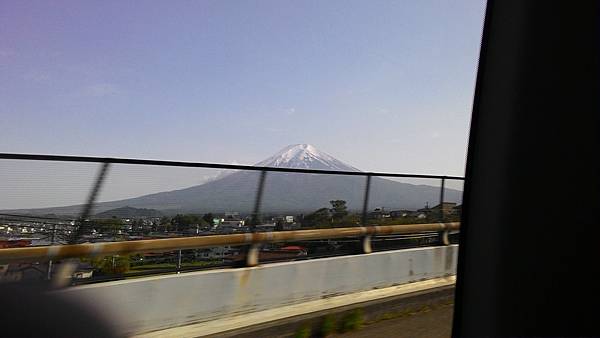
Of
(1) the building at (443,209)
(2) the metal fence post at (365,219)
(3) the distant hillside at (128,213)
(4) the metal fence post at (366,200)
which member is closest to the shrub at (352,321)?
(2) the metal fence post at (365,219)

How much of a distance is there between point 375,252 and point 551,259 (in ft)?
15.9

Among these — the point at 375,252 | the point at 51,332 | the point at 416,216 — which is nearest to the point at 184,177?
the point at 51,332

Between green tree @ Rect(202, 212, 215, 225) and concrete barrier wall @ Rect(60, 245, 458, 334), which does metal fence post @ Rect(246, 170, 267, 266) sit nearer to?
concrete barrier wall @ Rect(60, 245, 458, 334)

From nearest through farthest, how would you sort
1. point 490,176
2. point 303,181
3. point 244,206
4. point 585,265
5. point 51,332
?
point 585,265 → point 490,176 → point 51,332 → point 244,206 → point 303,181

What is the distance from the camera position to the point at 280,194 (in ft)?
20.3

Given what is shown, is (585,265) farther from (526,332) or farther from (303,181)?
(303,181)

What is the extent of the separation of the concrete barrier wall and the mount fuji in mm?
757

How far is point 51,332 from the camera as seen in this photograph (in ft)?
11.7

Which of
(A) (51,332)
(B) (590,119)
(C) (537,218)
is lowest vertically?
(A) (51,332)

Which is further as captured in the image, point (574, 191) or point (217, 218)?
point (217, 218)

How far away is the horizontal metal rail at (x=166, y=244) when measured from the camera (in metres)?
4.19

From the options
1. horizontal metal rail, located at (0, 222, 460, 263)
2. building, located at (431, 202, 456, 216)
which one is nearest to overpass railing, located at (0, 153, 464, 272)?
horizontal metal rail, located at (0, 222, 460, 263)

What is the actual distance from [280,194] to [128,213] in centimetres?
198

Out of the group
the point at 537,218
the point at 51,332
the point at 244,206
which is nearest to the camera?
the point at 537,218
